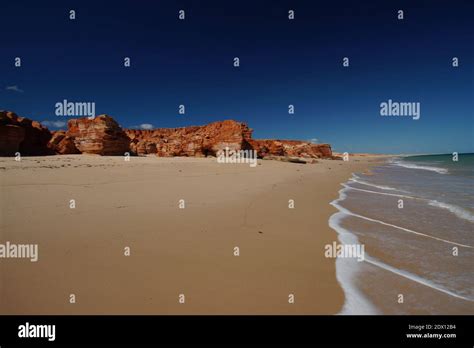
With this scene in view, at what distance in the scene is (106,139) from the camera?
26.6 meters

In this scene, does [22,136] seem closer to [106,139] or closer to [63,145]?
[63,145]

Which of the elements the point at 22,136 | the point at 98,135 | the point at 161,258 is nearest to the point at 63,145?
the point at 22,136

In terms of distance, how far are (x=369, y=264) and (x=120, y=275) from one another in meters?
3.56

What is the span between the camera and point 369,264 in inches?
146

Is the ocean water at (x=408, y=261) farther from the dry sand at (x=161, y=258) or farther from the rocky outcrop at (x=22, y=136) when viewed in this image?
the rocky outcrop at (x=22, y=136)

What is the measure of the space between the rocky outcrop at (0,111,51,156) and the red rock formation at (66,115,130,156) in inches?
127

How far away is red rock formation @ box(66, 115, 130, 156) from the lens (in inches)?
1037

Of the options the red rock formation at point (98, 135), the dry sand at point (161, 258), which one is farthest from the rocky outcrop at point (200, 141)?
the dry sand at point (161, 258)

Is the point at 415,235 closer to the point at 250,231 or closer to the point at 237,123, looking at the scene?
the point at 250,231

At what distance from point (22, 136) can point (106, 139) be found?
7875mm

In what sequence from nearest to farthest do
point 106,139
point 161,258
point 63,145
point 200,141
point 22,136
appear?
1. point 161,258
2. point 22,136
3. point 106,139
4. point 63,145
5. point 200,141
